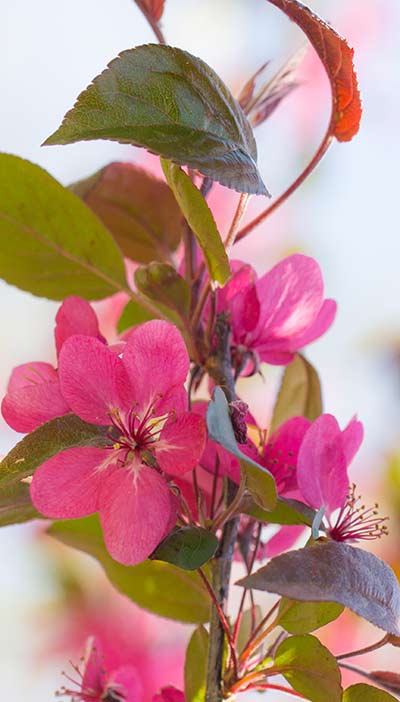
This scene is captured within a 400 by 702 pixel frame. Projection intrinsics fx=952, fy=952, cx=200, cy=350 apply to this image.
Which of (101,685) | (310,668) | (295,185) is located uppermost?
(295,185)

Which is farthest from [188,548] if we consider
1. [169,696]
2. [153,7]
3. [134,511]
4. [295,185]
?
[153,7]

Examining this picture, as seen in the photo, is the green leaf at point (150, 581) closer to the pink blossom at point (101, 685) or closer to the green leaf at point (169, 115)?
the pink blossom at point (101, 685)

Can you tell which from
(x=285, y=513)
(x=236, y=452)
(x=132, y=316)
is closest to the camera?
(x=236, y=452)

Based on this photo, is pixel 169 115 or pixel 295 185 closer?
pixel 169 115

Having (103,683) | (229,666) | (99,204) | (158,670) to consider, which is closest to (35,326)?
(158,670)

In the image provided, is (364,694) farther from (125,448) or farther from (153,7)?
(153,7)

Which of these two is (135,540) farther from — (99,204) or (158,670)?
(158,670)

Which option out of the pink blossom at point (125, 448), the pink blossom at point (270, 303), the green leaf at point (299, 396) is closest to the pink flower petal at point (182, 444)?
the pink blossom at point (125, 448)
